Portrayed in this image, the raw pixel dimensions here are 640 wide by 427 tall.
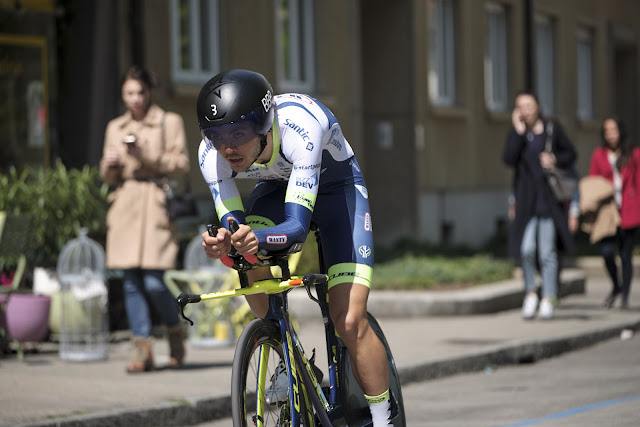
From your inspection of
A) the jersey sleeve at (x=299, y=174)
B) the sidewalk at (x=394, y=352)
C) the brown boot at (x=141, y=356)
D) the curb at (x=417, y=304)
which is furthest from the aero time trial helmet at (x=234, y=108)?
the curb at (x=417, y=304)

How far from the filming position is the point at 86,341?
9.45m

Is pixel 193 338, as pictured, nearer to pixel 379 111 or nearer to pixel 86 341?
pixel 86 341

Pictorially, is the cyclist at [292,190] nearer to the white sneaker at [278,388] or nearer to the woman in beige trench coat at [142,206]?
the white sneaker at [278,388]

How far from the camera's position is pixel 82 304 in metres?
9.62

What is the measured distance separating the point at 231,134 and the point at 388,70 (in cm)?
1508

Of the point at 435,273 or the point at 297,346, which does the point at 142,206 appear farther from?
the point at 435,273

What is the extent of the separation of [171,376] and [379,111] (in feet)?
38.3

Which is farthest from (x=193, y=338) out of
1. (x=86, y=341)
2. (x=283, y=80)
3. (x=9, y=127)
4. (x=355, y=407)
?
(x=283, y=80)

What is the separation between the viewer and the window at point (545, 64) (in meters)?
25.2

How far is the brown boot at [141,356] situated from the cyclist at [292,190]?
3.40 meters

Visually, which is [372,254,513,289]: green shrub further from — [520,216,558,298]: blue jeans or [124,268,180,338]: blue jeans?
[124,268,180,338]: blue jeans

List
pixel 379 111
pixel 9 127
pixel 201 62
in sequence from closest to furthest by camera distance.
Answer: pixel 9 127
pixel 201 62
pixel 379 111

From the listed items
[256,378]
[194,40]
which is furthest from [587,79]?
[256,378]

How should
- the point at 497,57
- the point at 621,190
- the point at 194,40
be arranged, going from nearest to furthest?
1. the point at 621,190
2. the point at 194,40
3. the point at 497,57
